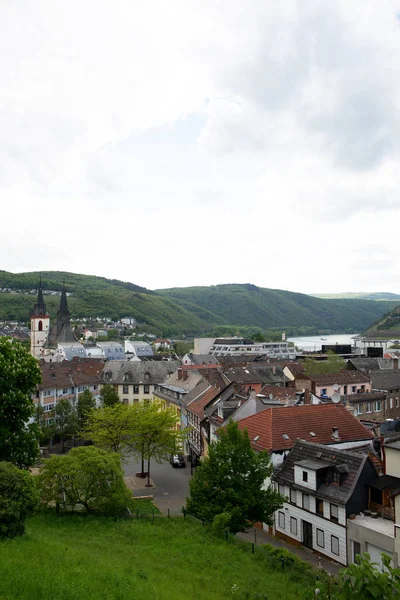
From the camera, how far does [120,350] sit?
568ft

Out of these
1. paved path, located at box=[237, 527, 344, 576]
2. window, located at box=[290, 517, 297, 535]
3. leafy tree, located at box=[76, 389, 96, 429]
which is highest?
leafy tree, located at box=[76, 389, 96, 429]

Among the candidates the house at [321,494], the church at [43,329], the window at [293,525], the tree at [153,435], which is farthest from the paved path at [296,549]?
the church at [43,329]

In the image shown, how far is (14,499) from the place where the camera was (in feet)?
69.9

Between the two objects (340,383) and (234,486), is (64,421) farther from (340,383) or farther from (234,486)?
(234,486)

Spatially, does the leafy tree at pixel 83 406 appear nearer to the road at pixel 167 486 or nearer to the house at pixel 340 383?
the road at pixel 167 486

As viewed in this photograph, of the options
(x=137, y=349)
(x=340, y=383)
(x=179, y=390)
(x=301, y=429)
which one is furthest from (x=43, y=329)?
(x=301, y=429)

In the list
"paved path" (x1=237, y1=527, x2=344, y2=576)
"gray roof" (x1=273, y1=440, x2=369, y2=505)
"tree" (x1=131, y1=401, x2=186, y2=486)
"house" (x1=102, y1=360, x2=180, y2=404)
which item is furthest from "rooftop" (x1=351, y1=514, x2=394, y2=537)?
"house" (x1=102, y1=360, x2=180, y2=404)

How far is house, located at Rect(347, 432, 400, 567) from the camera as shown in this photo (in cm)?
2350

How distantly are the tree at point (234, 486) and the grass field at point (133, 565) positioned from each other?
1467 millimetres

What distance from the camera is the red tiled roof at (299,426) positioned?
33.9m

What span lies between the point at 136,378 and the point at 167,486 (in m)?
37.0

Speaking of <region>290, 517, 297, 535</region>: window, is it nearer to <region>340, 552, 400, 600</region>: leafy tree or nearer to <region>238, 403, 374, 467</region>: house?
<region>238, 403, 374, 467</region>: house

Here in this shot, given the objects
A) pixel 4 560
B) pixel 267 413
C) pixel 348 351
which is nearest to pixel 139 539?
pixel 4 560

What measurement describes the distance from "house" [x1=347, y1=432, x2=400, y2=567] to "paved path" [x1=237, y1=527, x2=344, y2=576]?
131 centimetres
